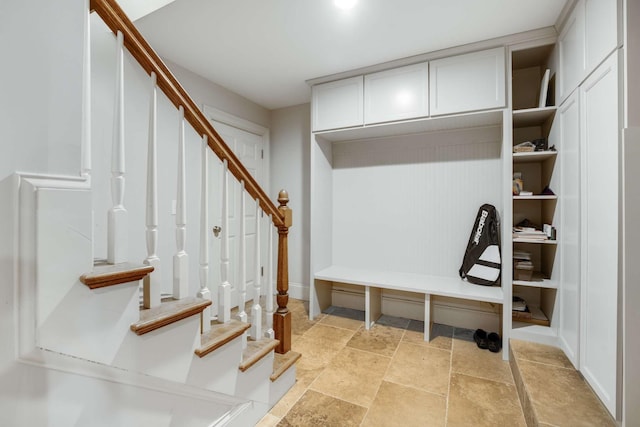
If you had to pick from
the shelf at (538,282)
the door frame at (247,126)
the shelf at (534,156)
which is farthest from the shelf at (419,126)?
the shelf at (538,282)

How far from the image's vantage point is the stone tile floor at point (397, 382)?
164cm

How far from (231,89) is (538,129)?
2.99 metres

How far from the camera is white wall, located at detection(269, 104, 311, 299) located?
361cm

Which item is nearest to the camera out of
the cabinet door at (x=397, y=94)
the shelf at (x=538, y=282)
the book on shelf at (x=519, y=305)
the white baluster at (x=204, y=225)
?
the white baluster at (x=204, y=225)

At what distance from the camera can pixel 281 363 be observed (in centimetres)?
183

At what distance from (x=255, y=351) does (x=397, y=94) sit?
7.59 ft

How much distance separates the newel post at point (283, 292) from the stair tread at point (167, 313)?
755 millimetres

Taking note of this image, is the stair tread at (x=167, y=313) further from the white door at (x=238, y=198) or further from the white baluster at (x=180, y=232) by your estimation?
the white door at (x=238, y=198)

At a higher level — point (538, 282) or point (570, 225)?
point (570, 225)

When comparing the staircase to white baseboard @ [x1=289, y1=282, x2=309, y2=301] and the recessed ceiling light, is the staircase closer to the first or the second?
the recessed ceiling light

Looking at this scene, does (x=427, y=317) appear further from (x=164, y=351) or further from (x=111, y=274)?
(x=111, y=274)

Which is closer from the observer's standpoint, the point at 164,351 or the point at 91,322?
the point at 91,322

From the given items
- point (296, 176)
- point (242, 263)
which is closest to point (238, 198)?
point (296, 176)

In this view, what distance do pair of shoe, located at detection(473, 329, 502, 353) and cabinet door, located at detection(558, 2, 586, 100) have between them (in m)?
1.90
